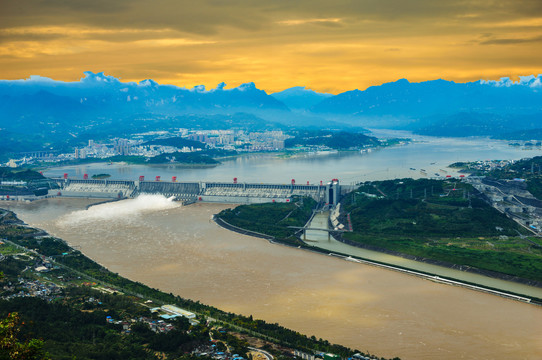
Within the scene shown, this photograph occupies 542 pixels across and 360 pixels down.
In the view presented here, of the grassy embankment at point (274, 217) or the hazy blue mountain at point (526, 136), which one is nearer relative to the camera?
the grassy embankment at point (274, 217)

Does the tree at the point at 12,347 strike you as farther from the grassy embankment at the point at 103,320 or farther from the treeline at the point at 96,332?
the treeline at the point at 96,332

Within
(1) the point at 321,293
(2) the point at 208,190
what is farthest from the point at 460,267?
(2) the point at 208,190

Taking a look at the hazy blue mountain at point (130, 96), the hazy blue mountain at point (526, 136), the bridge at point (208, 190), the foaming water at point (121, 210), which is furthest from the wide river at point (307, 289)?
the hazy blue mountain at point (130, 96)

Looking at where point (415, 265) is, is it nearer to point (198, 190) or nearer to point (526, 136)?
point (198, 190)

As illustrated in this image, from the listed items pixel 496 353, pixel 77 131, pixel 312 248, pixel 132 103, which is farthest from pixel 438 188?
pixel 132 103

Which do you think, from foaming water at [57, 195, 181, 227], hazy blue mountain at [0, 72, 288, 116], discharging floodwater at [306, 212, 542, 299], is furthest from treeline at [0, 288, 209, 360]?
hazy blue mountain at [0, 72, 288, 116]

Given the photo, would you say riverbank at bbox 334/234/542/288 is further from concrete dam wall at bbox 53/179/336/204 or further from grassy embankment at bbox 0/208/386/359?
concrete dam wall at bbox 53/179/336/204
